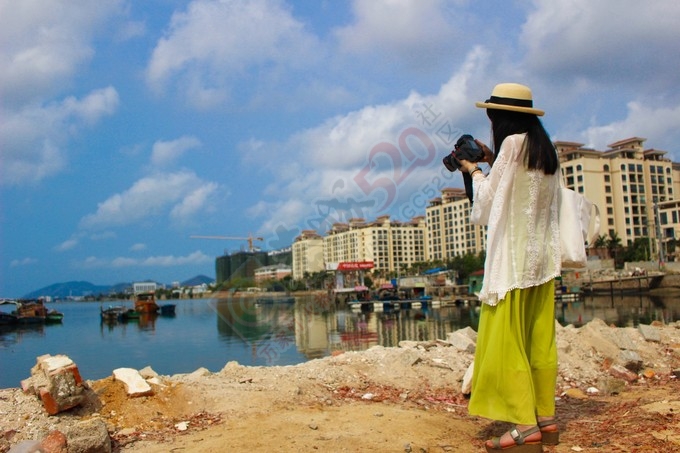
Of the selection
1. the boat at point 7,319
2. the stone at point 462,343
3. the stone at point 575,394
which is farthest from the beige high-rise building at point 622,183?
the stone at point 575,394

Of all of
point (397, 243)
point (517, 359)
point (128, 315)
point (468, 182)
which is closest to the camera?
point (517, 359)

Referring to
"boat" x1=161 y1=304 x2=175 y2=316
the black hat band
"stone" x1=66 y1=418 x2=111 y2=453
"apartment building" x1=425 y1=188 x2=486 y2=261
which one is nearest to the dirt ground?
"stone" x1=66 y1=418 x2=111 y2=453

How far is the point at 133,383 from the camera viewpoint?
424cm

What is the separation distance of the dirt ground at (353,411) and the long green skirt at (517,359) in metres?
0.32

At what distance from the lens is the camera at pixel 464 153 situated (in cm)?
319

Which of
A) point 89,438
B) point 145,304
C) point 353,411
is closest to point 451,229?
point 145,304

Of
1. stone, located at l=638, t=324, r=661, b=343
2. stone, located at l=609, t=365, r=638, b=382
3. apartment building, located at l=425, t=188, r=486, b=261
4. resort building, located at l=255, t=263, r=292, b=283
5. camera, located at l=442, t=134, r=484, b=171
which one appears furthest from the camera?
apartment building, located at l=425, t=188, r=486, b=261

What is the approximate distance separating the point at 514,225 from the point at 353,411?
177 centimetres

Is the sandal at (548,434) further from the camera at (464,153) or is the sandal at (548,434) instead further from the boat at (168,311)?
the boat at (168,311)

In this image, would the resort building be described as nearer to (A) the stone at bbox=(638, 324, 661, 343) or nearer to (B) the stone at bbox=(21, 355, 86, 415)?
(A) the stone at bbox=(638, 324, 661, 343)

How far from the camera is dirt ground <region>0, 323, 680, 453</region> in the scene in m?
3.09

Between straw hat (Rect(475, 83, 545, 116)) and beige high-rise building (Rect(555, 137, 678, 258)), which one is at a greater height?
beige high-rise building (Rect(555, 137, 678, 258))

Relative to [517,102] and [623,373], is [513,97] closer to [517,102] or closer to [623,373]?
[517,102]

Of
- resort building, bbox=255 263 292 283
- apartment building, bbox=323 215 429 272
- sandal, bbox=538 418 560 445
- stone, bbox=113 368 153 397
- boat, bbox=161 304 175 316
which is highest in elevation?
apartment building, bbox=323 215 429 272
